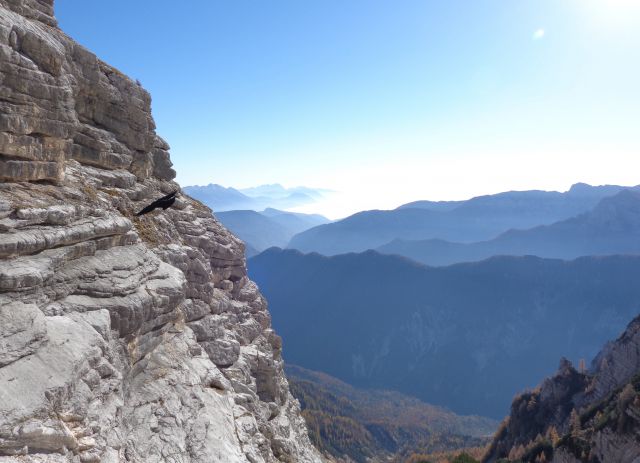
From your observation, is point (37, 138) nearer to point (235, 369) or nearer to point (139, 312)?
point (139, 312)

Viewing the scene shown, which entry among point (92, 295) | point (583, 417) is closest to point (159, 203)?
point (92, 295)

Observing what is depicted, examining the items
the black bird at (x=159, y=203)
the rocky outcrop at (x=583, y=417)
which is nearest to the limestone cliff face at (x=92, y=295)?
the black bird at (x=159, y=203)

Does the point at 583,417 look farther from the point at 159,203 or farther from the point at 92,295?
the point at 92,295

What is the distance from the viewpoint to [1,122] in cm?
1639

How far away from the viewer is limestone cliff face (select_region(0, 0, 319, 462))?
13.0 meters

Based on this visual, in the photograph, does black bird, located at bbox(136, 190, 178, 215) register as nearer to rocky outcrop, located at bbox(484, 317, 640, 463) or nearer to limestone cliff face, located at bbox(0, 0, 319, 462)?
limestone cliff face, located at bbox(0, 0, 319, 462)

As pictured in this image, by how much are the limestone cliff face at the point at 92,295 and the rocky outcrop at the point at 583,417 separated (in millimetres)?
30690

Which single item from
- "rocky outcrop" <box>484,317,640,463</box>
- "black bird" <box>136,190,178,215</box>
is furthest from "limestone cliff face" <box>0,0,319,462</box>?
"rocky outcrop" <box>484,317,640,463</box>

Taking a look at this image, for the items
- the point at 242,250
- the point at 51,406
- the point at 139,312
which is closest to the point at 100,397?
the point at 51,406

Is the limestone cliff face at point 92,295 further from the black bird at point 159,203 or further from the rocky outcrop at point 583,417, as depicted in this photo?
the rocky outcrop at point 583,417

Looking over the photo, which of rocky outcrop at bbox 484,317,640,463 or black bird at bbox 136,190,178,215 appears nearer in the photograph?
black bird at bbox 136,190,178,215

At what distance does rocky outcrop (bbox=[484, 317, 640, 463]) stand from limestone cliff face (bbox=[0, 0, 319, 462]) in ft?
101

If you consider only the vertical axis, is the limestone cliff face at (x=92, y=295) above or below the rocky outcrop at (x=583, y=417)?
above

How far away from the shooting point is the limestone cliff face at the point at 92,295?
42.7ft
